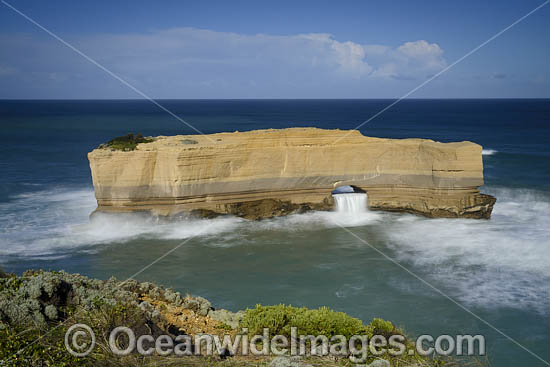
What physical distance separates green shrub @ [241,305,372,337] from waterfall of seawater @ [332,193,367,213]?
17052mm

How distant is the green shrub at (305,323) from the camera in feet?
31.5

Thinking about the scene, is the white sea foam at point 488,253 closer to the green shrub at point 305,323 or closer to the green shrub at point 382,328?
the green shrub at point 382,328

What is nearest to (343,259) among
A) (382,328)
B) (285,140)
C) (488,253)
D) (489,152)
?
(488,253)

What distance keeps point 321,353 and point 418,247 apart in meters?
14.2

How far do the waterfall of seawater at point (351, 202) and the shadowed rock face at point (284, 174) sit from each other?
1.39 ft

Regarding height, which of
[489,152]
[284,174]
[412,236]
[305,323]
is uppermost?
[284,174]

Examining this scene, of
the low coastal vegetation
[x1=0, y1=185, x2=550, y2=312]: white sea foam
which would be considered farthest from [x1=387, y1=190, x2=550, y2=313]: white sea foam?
the low coastal vegetation

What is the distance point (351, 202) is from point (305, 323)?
17843 millimetres

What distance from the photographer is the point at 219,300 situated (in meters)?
16.8

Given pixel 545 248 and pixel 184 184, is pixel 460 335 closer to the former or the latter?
pixel 545 248

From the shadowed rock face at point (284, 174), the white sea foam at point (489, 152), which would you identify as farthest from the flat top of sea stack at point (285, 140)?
the white sea foam at point (489, 152)

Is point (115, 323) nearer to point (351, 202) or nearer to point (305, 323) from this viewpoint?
point (305, 323)

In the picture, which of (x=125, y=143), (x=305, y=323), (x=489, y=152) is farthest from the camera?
(x=489, y=152)

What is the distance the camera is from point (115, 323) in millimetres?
8406
